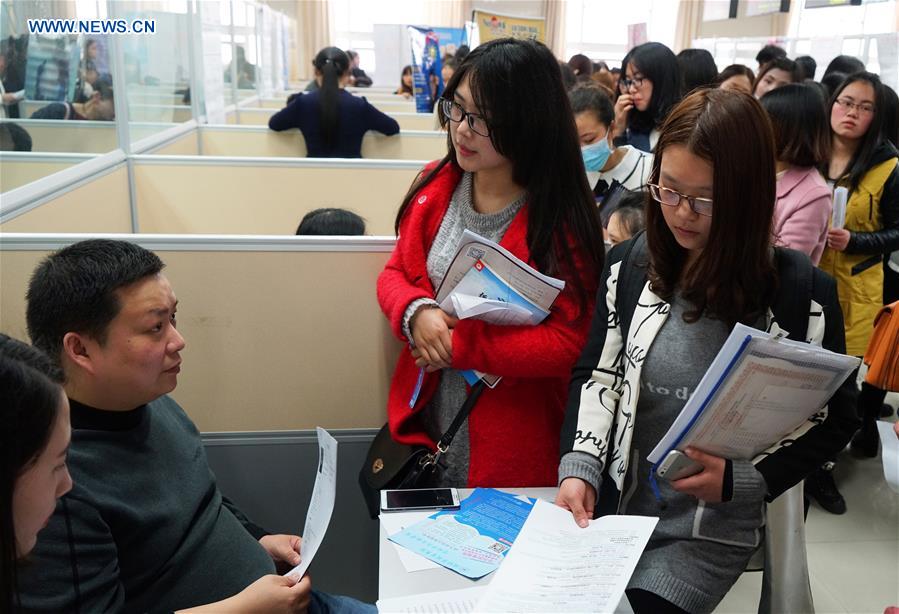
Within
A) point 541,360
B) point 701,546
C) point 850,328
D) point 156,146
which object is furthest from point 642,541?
point 156,146

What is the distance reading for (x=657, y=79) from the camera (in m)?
2.88

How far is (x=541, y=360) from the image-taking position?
136cm

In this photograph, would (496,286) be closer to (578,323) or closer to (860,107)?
(578,323)

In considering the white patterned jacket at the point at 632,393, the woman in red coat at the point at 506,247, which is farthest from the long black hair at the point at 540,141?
the white patterned jacket at the point at 632,393

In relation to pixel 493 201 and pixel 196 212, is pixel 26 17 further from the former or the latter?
pixel 493 201

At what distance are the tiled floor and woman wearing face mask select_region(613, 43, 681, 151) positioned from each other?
1.52 metres

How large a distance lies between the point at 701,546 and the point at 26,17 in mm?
2396

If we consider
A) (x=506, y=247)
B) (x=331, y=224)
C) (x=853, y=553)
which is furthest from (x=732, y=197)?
(x=853, y=553)

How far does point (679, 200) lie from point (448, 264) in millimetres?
516

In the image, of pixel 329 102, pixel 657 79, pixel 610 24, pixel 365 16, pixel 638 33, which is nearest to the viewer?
pixel 657 79

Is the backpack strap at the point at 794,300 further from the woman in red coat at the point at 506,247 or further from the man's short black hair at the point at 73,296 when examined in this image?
the man's short black hair at the point at 73,296

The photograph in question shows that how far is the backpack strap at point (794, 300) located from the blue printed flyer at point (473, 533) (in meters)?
0.52

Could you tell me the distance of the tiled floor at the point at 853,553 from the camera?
216cm

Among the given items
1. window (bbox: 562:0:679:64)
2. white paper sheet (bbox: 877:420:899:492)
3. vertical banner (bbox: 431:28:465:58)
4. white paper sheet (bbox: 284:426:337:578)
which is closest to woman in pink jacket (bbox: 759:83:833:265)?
white paper sheet (bbox: 877:420:899:492)
